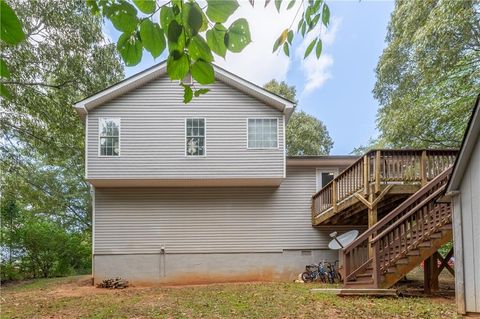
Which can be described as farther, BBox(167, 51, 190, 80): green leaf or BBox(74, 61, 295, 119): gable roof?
BBox(74, 61, 295, 119): gable roof

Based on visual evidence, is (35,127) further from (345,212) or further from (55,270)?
(345,212)

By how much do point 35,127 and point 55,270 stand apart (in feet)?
23.0

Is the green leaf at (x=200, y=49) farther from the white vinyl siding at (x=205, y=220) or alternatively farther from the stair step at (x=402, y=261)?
the white vinyl siding at (x=205, y=220)

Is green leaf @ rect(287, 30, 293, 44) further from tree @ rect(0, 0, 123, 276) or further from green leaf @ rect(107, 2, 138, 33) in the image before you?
tree @ rect(0, 0, 123, 276)

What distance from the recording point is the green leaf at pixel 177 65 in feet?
4.50

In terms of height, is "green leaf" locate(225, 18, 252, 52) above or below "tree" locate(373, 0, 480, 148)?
below

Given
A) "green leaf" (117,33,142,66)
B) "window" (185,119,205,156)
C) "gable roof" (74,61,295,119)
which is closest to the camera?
"green leaf" (117,33,142,66)

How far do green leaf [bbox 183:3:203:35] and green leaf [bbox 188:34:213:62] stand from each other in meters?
0.06

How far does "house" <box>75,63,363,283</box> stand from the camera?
41.7 feet

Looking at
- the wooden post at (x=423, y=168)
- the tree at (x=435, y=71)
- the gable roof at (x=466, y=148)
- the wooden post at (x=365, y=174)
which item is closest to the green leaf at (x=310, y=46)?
the gable roof at (x=466, y=148)

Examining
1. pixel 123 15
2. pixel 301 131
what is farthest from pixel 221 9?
pixel 301 131

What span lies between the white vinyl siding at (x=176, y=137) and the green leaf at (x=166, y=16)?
11.5 meters

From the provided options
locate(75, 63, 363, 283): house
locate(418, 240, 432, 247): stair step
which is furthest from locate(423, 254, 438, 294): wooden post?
locate(75, 63, 363, 283): house

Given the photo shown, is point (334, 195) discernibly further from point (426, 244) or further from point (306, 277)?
point (426, 244)
